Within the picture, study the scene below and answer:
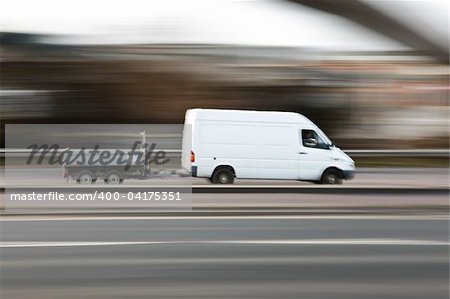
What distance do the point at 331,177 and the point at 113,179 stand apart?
4.22m

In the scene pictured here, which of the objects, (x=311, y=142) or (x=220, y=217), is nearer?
(x=220, y=217)

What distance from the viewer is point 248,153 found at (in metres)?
14.4

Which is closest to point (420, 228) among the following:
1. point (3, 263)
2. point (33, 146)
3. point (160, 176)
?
point (3, 263)

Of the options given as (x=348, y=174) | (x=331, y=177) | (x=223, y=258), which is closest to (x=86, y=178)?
(x=331, y=177)

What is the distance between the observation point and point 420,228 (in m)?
8.95

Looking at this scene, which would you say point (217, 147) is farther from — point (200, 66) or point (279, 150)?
point (200, 66)

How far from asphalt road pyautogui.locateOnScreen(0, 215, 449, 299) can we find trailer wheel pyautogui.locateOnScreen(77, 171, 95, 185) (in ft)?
10.7

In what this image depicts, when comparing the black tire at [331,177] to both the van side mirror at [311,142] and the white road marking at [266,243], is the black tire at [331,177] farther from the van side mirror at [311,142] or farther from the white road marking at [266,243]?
the white road marking at [266,243]

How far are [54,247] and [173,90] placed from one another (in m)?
11.4

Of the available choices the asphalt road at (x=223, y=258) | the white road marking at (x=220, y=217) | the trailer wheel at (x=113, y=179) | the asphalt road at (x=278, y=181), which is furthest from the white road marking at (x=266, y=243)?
the trailer wheel at (x=113, y=179)

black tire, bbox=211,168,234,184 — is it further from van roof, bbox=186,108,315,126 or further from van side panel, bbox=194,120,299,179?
van roof, bbox=186,108,315,126

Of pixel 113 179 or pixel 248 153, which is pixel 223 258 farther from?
pixel 248 153

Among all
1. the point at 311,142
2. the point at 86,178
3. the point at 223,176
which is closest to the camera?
Answer: the point at 86,178

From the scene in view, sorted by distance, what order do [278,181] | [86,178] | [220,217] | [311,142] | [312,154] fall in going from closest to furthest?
1. [220,217]
2. [86,178]
3. [278,181]
4. [312,154]
5. [311,142]
